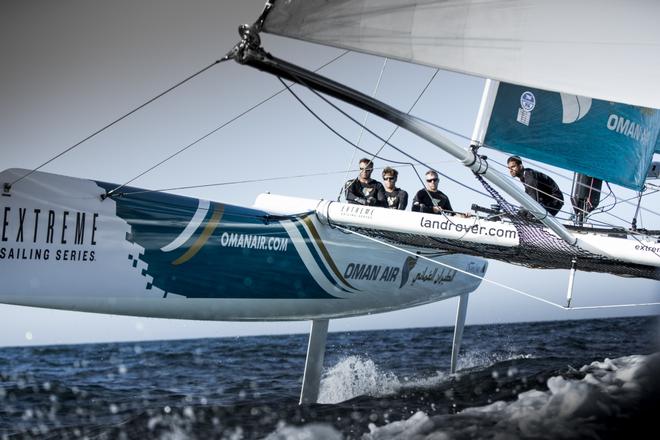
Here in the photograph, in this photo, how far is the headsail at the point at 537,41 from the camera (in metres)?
3.05

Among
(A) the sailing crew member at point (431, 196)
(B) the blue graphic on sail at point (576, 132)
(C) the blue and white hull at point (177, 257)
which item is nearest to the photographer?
(C) the blue and white hull at point (177, 257)

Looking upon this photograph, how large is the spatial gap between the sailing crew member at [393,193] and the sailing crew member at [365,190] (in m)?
0.07

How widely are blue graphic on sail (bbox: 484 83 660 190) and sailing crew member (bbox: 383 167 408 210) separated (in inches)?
44.6

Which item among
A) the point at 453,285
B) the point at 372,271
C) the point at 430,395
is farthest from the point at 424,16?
the point at 453,285

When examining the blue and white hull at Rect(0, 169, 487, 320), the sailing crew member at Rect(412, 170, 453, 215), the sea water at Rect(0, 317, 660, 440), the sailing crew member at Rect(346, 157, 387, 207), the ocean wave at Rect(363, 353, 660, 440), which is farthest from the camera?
the sailing crew member at Rect(346, 157, 387, 207)

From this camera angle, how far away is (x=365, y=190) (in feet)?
19.0

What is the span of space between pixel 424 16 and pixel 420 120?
2.36 ft

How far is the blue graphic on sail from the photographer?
16.1 feet

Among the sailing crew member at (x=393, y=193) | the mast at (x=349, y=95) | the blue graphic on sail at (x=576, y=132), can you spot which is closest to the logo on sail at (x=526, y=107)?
the blue graphic on sail at (x=576, y=132)

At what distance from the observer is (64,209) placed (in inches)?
175

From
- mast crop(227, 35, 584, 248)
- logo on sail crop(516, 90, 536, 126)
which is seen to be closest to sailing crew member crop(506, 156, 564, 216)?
logo on sail crop(516, 90, 536, 126)

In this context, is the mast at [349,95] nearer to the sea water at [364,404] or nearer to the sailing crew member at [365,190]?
the sea water at [364,404]

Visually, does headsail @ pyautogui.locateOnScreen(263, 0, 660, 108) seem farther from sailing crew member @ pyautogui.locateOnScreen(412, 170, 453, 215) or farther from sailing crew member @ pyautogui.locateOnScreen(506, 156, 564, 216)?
sailing crew member @ pyautogui.locateOnScreen(412, 170, 453, 215)

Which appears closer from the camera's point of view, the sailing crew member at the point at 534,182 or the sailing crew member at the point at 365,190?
the sailing crew member at the point at 534,182
